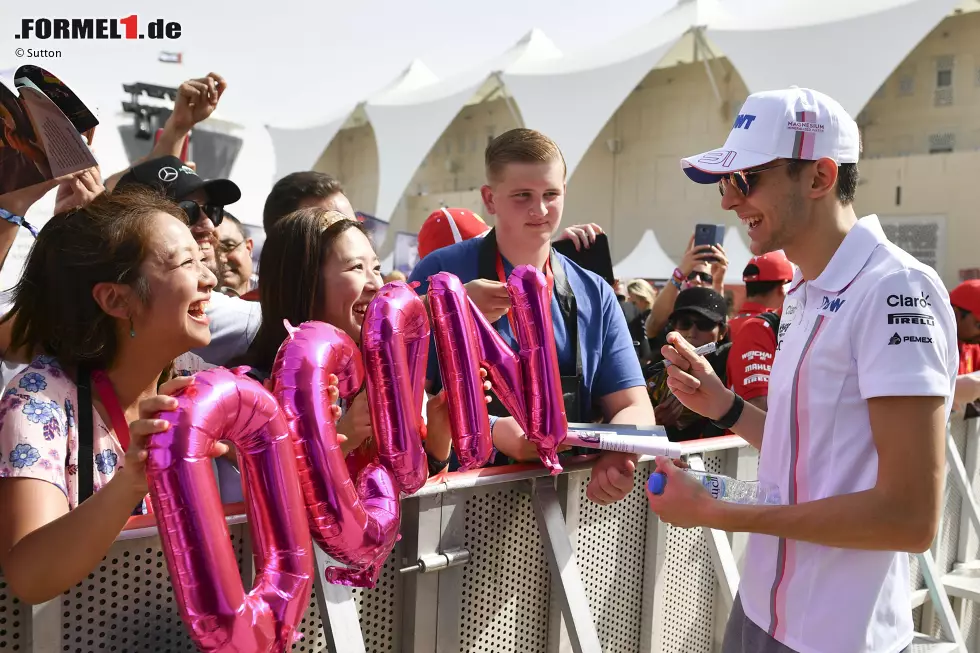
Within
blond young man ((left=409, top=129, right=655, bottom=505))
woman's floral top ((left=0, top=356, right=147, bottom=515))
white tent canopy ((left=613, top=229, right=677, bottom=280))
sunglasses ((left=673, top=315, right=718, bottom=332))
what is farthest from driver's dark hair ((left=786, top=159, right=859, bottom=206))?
white tent canopy ((left=613, top=229, right=677, bottom=280))

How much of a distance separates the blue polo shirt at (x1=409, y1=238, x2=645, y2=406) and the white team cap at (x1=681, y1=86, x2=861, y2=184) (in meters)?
0.78

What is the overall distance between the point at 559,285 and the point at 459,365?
28.3 inches

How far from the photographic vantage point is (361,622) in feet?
6.35

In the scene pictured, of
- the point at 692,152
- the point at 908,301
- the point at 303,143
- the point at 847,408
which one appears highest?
the point at 303,143

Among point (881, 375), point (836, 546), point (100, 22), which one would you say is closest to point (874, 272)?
point (881, 375)

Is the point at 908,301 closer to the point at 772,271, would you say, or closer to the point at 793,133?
the point at 793,133

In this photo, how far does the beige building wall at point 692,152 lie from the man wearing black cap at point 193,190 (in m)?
17.0

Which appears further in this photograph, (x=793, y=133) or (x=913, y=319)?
(x=793, y=133)

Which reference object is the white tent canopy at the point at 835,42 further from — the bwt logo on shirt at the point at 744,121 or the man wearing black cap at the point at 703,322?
the bwt logo on shirt at the point at 744,121

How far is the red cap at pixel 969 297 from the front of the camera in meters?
4.67

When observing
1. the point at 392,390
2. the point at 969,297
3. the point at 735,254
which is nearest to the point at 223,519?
the point at 392,390

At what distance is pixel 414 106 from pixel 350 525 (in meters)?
28.1

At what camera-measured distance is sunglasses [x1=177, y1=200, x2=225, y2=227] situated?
Result: 2566 mm

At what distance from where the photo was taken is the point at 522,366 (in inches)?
75.8
